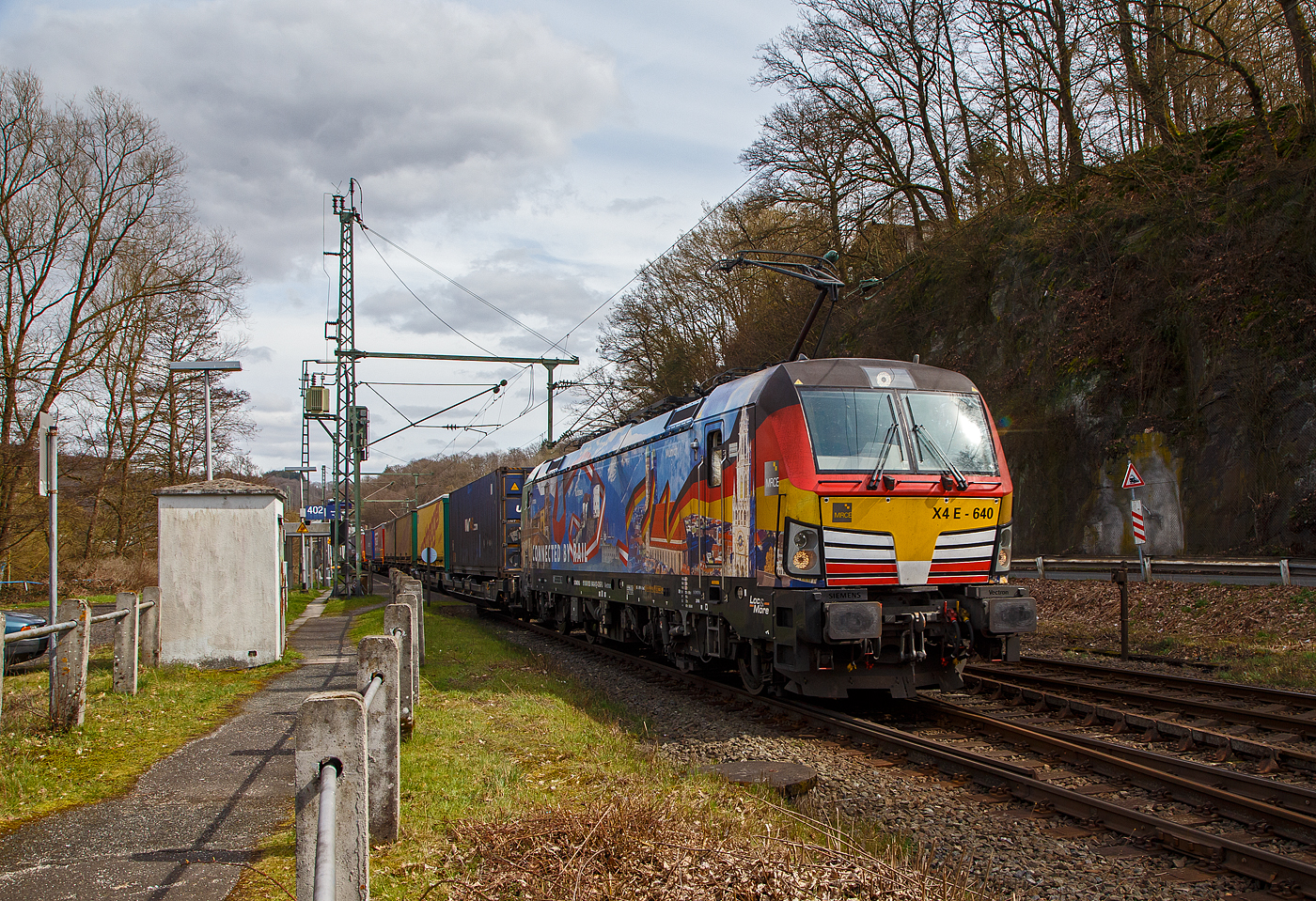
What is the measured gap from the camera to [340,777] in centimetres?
343

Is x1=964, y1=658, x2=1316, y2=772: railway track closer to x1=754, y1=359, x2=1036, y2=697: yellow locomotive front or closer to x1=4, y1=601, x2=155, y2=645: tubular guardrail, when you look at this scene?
x1=754, y1=359, x2=1036, y2=697: yellow locomotive front

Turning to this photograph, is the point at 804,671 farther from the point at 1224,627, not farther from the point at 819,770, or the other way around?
the point at 1224,627

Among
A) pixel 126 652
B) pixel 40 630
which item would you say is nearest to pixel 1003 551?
pixel 40 630

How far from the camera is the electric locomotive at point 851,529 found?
27.8 ft

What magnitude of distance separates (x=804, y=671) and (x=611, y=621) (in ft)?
21.9

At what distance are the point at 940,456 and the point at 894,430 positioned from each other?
52 centimetres

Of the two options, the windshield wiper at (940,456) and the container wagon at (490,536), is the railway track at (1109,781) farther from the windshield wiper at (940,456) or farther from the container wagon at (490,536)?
the container wagon at (490,536)

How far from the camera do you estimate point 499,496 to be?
898 inches

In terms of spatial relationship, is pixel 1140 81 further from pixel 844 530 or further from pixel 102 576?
pixel 102 576

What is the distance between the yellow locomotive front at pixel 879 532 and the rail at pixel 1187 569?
4.95 meters

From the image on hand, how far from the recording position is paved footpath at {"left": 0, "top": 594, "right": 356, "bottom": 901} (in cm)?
431

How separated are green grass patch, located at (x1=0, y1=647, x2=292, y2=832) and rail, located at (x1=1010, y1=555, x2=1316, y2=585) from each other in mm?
11415

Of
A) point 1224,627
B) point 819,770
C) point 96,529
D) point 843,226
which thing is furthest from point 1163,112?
point 96,529

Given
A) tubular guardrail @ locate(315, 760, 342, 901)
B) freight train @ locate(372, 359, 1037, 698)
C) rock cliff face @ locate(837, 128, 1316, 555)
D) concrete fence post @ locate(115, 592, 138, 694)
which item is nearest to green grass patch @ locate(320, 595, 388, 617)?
concrete fence post @ locate(115, 592, 138, 694)
